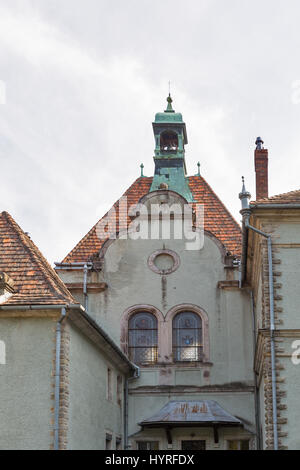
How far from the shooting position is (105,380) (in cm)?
2270

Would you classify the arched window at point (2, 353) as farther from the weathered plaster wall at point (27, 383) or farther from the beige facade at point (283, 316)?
the beige facade at point (283, 316)

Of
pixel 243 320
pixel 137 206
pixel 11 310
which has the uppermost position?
pixel 137 206

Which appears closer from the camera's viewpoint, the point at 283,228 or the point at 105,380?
the point at 283,228

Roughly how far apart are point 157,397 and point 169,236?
593 cm

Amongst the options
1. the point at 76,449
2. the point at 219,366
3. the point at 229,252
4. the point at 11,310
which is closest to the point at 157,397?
the point at 219,366

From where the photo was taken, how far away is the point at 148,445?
2564 cm

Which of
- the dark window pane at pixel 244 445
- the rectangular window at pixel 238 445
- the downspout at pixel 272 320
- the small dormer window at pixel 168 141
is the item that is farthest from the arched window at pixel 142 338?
the downspout at pixel 272 320

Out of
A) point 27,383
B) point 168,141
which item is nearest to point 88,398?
point 27,383

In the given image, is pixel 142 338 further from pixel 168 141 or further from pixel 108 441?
pixel 168 141

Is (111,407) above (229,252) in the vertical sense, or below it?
below

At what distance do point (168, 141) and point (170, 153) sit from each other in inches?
29.7

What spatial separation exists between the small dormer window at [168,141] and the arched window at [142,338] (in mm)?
7982

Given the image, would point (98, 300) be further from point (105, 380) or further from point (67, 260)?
point (105, 380)
